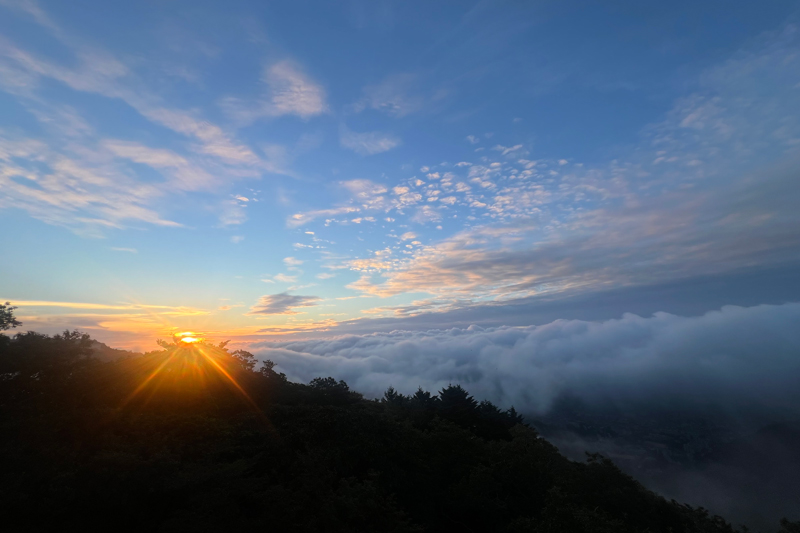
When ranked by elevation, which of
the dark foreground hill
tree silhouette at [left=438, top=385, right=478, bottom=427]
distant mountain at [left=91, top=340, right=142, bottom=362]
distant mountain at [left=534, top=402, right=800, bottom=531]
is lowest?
distant mountain at [left=534, top=402, right=800, bottom=531]

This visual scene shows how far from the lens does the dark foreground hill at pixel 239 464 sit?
1132 centimetres

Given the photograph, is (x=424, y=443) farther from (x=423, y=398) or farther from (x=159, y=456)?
(x=423, y=398)

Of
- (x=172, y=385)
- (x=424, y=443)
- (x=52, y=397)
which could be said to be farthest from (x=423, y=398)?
(x=52, y=397)

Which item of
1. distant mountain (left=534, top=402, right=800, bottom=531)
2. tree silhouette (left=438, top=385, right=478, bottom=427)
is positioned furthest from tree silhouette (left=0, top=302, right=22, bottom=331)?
distant mountain (left=534, top=402, right=800, bottom=531)

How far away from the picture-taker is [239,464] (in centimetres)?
1327

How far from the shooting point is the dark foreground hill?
11320 mm

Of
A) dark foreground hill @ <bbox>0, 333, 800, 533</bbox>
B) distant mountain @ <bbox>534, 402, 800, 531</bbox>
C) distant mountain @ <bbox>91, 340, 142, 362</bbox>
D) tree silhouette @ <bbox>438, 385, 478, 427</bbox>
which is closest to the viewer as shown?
dark foreground hill @ <bbox>0, 333, 800, 533</bbox>

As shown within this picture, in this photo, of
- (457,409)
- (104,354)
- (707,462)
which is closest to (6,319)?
(104,354)

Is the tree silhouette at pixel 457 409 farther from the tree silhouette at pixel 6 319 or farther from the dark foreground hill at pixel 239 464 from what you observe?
the tree silhouette at pixel 6 319

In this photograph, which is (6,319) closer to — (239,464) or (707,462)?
Answer: (239,464)

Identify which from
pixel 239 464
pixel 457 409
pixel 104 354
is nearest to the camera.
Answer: pixel 239 464

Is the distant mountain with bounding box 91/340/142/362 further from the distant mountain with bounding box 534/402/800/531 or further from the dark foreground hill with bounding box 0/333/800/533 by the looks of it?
the distant mountain with bounding box 534/402/800/531

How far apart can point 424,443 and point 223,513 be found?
463 inches

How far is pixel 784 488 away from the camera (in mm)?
147875
